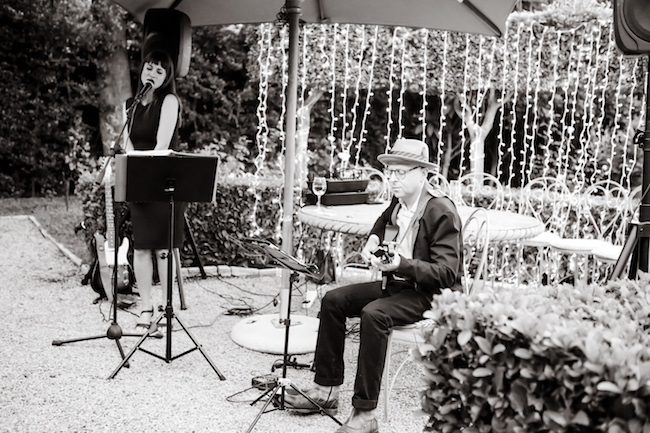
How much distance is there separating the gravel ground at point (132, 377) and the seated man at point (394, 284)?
240 millimetres

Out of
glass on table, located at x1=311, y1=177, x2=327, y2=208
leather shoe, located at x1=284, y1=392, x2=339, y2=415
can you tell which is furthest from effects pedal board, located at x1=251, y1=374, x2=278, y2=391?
glass on table, located at x1=311, y1=177, x2=327, y2=208

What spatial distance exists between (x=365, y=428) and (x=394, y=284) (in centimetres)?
74

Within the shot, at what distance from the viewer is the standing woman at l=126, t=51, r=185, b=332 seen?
15.1ft

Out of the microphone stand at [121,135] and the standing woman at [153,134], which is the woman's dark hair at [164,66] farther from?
the microphone stand at [121,135]

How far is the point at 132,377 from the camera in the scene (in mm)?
3977

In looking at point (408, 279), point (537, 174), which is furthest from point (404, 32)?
point (408, 279)

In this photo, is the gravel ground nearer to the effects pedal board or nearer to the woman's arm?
the effects pedal board

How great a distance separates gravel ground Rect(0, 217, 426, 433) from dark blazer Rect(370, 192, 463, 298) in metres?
0.65

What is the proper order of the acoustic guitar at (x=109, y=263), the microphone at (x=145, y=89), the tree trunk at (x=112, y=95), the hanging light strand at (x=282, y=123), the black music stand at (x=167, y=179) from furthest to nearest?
the tree trunk at (x=112, y=95)
the hanging light strand at (x=282, y=123)
the acoustic guitar at (x=109, y=263)
the microphone at (x=145, y=89)
the black music stand at (x=167, y=179)

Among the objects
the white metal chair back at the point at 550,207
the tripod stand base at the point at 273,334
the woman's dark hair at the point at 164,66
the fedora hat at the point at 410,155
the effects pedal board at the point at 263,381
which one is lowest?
the tripod stand base at the point at 273,334

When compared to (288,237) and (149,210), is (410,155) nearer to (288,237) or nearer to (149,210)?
(288,237)

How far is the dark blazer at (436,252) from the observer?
324 cm

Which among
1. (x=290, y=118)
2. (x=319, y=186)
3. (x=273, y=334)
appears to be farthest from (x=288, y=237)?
(x=290, y=118)

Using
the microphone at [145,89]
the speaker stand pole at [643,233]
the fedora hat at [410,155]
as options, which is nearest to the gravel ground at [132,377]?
the fedora hat at [410,155]
